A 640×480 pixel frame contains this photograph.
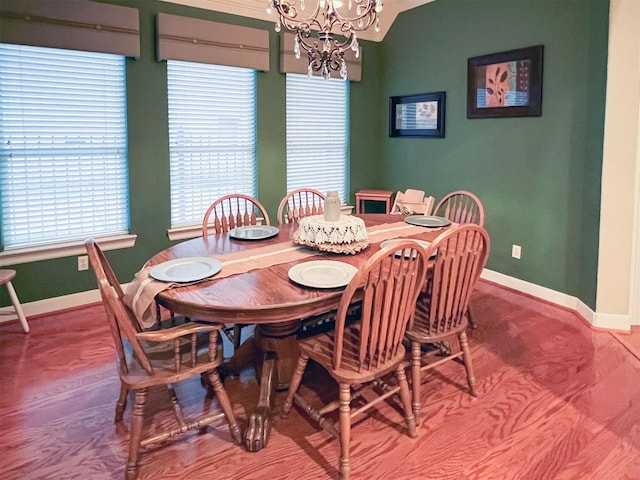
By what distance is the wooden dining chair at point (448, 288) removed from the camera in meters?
2.23

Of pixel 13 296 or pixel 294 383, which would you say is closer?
pixel 294 383

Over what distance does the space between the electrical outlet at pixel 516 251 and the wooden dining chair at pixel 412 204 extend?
0.76 m

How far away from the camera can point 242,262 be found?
2402 millimetres

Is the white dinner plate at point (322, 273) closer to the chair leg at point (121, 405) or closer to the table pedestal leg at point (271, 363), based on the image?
the table pedestal leg at point (271, 363)

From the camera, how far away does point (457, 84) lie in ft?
14.8

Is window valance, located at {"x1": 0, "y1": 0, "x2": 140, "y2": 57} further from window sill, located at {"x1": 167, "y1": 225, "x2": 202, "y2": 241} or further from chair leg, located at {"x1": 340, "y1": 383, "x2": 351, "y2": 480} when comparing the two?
chair leg, located at {"x1": 340, "y1": 383, "x2": 351, "y2": 480}

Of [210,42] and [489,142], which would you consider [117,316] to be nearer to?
[210,42]

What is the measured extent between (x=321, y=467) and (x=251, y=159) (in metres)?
3.12

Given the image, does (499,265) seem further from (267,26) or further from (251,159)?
(267,26)

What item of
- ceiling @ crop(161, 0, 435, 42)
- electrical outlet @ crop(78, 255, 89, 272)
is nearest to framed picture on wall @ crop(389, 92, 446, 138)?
ceiling @ crop(161, 0, 435, 42)

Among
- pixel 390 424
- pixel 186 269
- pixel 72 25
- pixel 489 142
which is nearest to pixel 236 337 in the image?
pixel 186 269

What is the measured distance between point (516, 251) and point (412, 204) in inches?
37.7

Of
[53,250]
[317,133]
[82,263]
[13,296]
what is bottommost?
[13,296]

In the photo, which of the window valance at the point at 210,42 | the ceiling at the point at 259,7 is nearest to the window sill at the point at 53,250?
the window valance at the point at 210,42
